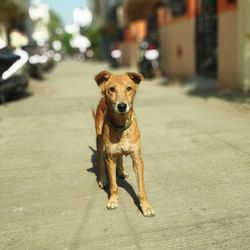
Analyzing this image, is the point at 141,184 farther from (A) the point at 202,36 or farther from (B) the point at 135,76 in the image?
(A) the point at 202,36

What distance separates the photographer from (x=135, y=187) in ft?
16.9

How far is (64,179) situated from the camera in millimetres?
5598

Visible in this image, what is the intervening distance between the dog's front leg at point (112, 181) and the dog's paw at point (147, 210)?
34 centimetres

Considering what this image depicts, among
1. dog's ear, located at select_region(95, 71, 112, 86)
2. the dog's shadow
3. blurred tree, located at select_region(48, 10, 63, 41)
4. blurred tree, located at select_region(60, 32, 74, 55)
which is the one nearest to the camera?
dog's ear, located at select_region(95, 71, 112, 86)

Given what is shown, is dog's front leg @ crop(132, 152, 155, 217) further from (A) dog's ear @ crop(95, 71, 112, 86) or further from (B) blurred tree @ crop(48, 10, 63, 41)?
(B) blurred tree @ crop(48, 10, 63, 41)

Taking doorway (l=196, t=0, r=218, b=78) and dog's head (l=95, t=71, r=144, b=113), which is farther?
doorway (l=196, t=0, r=218, b=78)

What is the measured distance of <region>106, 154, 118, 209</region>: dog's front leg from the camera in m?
4.41

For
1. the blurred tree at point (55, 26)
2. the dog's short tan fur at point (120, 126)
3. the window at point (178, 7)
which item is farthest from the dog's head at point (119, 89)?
the blurred tree at point (55, 26)

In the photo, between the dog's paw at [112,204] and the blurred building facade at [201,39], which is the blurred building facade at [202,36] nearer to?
the blurred building facade at [201,39]

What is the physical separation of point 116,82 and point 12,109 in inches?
316

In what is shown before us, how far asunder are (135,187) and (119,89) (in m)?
1.61

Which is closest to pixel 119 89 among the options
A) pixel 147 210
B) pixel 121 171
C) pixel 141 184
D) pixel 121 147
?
pixel 121 147

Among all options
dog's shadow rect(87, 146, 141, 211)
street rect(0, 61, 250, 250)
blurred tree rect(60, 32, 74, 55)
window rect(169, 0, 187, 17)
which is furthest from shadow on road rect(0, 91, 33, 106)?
blurred tree rect(60, 32, 74, 55)

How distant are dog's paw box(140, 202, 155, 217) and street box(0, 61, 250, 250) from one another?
6 centimetres
